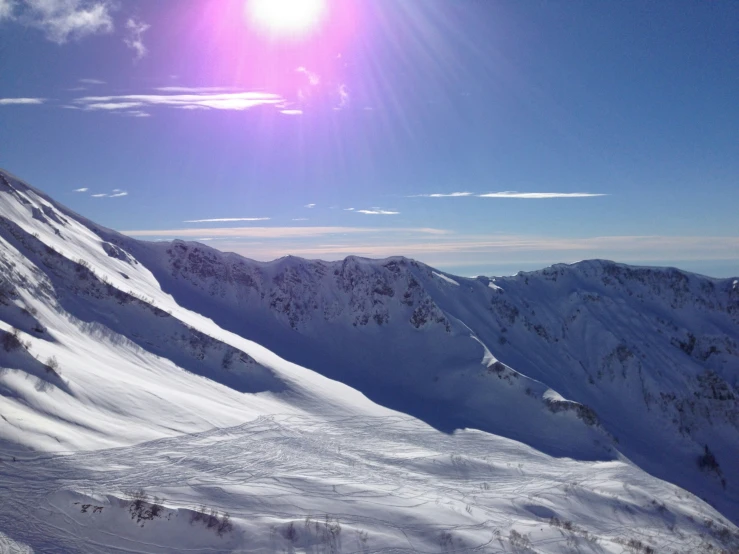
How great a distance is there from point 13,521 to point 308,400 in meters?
31.2

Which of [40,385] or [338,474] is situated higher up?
[40,385]

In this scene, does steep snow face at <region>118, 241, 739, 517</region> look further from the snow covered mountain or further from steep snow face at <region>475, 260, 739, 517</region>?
the snow covered mountain

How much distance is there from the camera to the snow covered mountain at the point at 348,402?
21.5 metres

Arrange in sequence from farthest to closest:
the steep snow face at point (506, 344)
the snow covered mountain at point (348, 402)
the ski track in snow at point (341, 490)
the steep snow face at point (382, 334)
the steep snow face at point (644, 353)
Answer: the steep snow face at point (644, 353) → the steep snow face at point (506, 344) → the steep snow face at point (382, 334) → the snow covered mountain at point (348, 402) → the ski track in snow at point (341, 490)

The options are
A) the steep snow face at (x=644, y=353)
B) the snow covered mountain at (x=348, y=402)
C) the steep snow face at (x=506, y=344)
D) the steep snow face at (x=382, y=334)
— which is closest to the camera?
the snow covered mountain at (x=348, y=402)

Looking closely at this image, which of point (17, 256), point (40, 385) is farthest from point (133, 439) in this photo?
point (17, 256)

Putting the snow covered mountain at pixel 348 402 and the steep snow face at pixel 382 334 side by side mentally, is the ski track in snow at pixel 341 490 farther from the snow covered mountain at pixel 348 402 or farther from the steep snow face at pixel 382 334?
the steep snow face at pixel 382 334

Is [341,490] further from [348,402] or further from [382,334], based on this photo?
[382,334]

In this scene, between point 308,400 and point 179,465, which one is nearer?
point 179,465

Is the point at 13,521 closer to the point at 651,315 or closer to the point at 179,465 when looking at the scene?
the point at 179,465

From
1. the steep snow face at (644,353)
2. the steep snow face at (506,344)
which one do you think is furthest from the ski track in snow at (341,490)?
the steep snow face at (644,353)

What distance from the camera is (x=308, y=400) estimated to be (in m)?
47.6

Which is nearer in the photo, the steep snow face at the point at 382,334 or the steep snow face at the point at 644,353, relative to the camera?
the steep snow face at the point at 382,334

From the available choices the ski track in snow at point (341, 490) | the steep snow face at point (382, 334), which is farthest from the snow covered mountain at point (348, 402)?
the steep snow face at point (382, 334)
